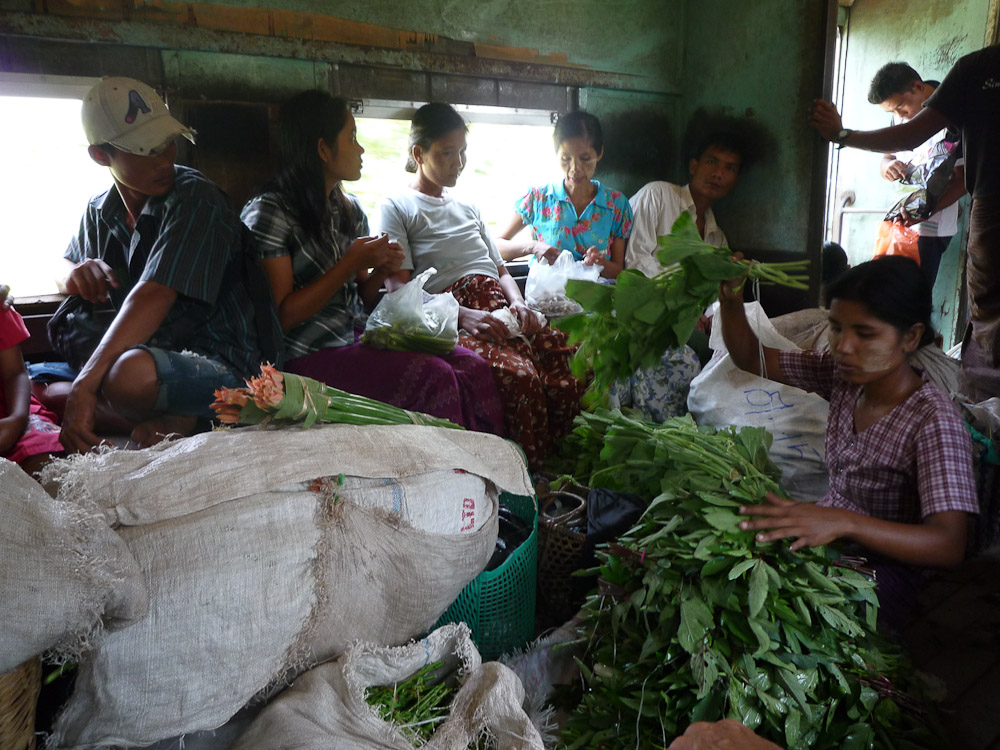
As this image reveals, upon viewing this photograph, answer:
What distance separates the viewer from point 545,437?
3.13 meters

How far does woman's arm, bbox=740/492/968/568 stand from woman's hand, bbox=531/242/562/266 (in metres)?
2.32

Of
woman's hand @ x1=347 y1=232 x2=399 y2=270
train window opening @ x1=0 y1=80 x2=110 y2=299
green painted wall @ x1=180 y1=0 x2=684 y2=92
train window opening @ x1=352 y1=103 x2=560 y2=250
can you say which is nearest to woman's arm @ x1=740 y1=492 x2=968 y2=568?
woman's hand @ x1=347 y1=232 x2=399 y2=270

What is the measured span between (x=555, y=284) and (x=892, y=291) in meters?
1.83

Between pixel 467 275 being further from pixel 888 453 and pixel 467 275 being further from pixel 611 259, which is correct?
pixel 888 453

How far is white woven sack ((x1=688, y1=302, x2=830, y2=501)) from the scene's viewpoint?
2.56 metres

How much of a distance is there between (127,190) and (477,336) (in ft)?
4.92

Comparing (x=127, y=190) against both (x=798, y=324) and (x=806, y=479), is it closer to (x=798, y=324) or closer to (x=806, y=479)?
(x=806, y=479)

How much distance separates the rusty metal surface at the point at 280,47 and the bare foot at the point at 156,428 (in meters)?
1.77

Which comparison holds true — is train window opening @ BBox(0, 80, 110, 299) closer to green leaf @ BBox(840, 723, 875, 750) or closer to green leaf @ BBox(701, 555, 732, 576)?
green leaf @ BBox(701, 555, 732, 576)

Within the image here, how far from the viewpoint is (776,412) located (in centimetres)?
267

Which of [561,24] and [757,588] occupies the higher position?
[561,24]

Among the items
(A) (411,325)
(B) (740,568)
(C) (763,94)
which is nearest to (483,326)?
(A) (411,325)

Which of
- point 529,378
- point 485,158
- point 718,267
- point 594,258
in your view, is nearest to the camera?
point 718,267

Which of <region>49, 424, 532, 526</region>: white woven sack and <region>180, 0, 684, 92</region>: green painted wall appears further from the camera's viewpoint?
<region>180, 0, 684, 92</region>: green painted wall
